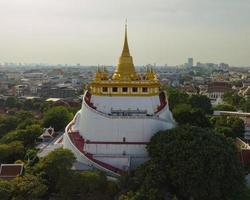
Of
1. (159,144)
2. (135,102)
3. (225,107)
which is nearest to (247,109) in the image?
(225,107)

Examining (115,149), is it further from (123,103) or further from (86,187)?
(86,187)

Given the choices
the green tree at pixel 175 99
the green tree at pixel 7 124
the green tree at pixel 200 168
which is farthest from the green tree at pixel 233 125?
the green tree at pixel 7 124

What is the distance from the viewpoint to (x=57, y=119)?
1916 inches

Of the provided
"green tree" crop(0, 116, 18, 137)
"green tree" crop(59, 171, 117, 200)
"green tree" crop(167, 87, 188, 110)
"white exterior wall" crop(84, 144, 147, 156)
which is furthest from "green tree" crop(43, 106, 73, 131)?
"green tree" crop(59, 171, 117, 200)

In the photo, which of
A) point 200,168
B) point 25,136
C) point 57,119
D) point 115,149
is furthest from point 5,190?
point 57,119

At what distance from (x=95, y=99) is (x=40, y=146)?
25.4 ft

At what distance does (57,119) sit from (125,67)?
49.2 feet

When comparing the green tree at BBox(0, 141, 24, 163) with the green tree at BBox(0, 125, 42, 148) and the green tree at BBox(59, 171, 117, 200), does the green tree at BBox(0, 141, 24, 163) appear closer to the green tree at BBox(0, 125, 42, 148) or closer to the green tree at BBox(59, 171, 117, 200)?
the green tree at BBox(0, 125, 42, 148)

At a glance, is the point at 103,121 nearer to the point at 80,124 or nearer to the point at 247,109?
the point at 80,124

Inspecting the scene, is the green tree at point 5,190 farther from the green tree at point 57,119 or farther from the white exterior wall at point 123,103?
the green tree at point 57,119

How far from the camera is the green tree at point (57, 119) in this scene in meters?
48.3

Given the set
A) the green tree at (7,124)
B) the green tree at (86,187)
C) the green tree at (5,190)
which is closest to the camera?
the green tree at (5,190)

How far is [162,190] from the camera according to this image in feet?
88.5

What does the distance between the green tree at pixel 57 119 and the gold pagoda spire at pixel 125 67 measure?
556 inches
